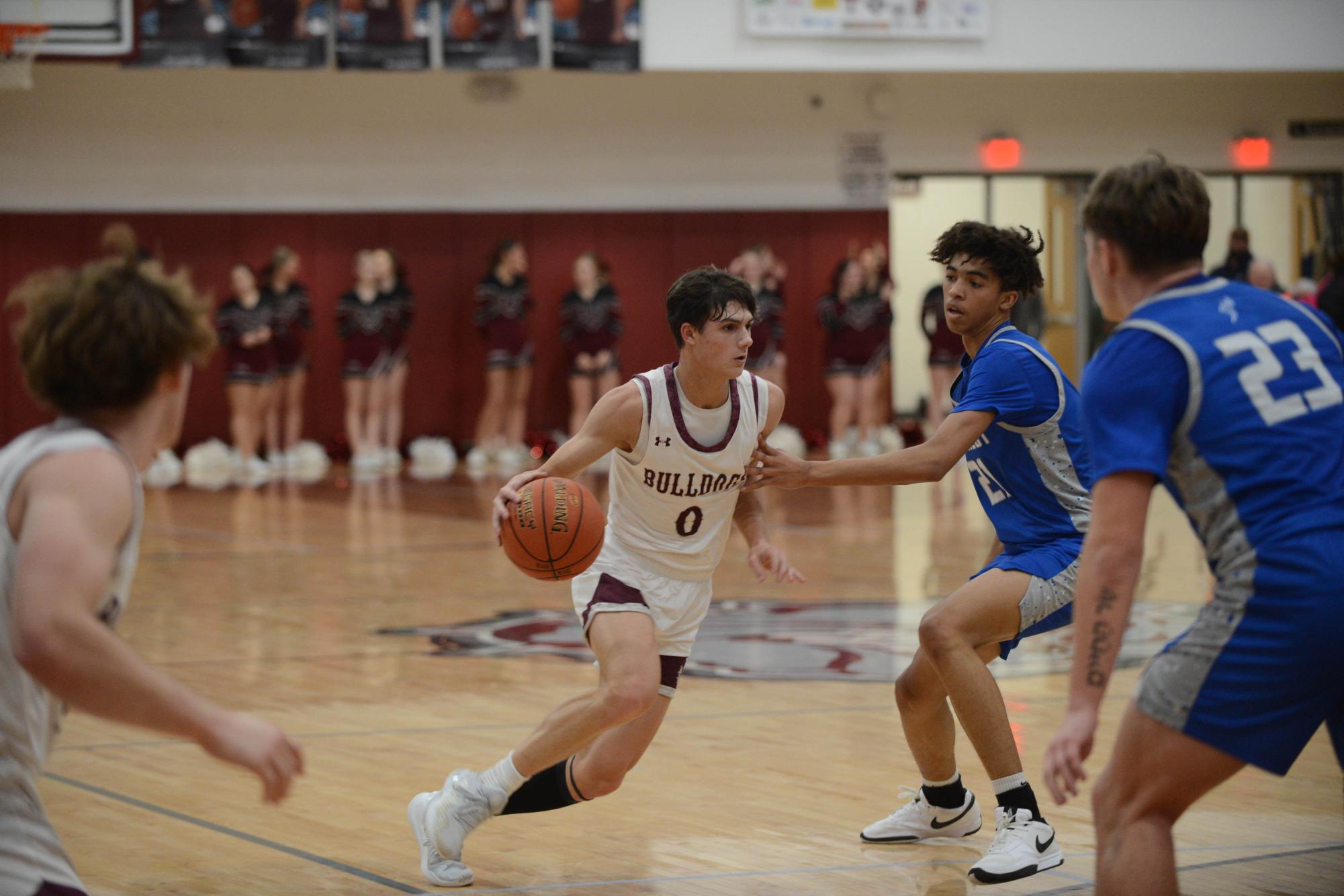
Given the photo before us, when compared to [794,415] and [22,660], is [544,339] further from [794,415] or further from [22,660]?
[22,660]

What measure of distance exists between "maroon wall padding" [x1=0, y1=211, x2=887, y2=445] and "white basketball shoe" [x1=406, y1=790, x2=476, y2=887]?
45.7 ft

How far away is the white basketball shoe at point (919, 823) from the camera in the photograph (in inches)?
175

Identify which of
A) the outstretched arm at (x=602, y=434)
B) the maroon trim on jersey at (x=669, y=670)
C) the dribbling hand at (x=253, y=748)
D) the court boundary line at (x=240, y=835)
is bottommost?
the court boundary line at (x=240, y=835)

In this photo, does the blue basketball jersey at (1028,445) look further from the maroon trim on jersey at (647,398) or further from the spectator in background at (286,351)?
the spectator in background at (286,351)

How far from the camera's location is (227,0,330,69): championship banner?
15.4m

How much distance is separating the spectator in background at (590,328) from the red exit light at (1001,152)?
5105 millimetres

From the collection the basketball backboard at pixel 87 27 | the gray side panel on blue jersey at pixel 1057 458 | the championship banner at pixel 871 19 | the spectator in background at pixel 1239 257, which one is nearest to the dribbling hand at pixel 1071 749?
the gray side panel on blue jersey at pixel 1057 458

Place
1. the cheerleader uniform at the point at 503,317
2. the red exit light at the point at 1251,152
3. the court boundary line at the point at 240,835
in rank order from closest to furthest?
the court boundary line at the point at 240,835
the cheerleader uniform at the point at 503,317
the red exit light at the point at 1251,152

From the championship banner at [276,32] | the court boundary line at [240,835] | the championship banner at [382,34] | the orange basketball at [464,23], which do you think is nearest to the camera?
the court boundary line at [240,835]

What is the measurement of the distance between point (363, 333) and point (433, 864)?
A: 13739 millimetres

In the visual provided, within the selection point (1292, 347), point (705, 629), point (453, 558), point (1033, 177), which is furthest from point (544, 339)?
point (1292, 347)

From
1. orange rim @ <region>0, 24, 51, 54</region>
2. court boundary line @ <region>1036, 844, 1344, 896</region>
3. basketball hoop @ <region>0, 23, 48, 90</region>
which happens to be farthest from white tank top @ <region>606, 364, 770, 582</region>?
basketball hoop @ <region>0, 23, 48, 90</region>

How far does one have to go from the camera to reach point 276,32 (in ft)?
50.9

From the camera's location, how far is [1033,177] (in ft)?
66.0
